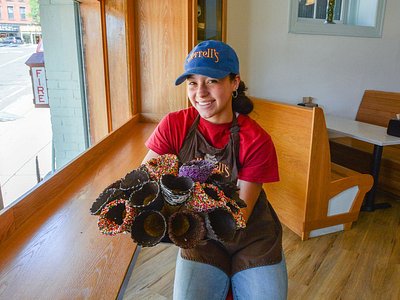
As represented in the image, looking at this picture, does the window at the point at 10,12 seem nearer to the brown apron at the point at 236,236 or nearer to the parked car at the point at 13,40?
the parked car at the point at 13,40

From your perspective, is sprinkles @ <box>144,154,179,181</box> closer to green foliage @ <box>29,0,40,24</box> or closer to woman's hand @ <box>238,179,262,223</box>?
woman's hand @ <box>238,179,262,223</box>

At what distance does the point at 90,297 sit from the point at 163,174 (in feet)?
1.08

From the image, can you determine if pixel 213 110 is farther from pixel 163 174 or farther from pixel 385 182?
pixel 385 182

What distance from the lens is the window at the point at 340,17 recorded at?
3.16 m

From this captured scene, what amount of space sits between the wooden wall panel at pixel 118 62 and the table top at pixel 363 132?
5.25 feet

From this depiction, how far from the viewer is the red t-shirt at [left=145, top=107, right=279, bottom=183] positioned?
1.08 meters

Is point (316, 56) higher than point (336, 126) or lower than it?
higher

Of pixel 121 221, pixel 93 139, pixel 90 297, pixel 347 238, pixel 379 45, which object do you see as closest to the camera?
pixel 121 221

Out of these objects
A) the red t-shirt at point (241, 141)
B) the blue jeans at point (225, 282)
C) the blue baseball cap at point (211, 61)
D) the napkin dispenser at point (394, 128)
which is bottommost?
the blue jeans at point (225, 282)

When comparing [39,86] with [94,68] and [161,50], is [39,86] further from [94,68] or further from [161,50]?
[161,50]

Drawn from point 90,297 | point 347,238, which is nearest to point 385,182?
point 347,238

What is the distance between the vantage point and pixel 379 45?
354 cm

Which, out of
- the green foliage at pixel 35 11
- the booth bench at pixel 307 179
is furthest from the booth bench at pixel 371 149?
the green foliage at pixel 35 11

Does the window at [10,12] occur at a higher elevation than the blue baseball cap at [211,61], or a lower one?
higher
